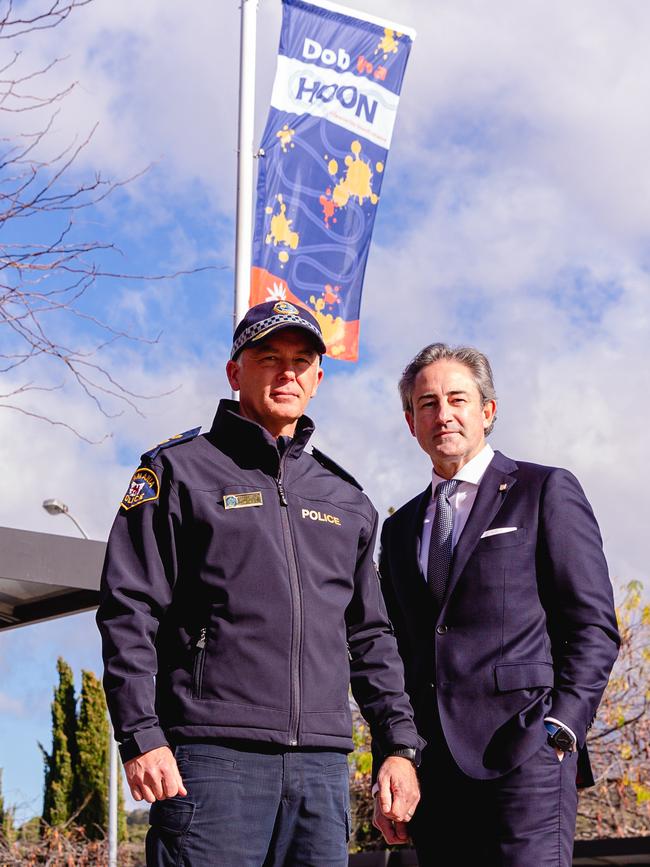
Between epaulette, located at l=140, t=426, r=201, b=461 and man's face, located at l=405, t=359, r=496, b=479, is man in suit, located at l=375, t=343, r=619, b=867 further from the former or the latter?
epaulette, located at l=140, t=426, r=201, b=461

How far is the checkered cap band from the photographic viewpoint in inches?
144

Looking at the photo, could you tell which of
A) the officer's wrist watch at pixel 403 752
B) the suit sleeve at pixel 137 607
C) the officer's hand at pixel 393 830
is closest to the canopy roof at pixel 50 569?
the officer's hand at pixel 393 830

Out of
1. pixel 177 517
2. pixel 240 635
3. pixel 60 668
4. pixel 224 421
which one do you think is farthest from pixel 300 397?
pixel 60 668

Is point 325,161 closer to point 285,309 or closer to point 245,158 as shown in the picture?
point 245,158

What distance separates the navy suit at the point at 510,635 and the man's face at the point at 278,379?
93cm

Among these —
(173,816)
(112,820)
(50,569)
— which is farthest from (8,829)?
(173,816)

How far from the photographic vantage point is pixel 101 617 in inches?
128

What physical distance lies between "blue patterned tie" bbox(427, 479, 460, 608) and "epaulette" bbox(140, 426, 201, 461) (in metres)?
1.11

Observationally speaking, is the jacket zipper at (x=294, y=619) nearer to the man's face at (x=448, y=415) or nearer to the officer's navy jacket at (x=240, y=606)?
the officer's navy jacket at (x=240, y=606)

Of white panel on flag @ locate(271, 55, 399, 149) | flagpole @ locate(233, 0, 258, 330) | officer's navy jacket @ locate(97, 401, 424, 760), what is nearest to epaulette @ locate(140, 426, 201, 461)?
officer's navy jacket @ locate(97, 401, 424, 760)

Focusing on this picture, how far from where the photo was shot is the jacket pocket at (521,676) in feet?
13.0

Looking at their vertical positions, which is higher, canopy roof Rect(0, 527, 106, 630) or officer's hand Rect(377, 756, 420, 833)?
canopy roof Rect(0, 527, 106, 630)

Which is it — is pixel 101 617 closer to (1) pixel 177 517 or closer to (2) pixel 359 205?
(1) pixel 177 517

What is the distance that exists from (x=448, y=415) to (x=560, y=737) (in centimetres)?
123
